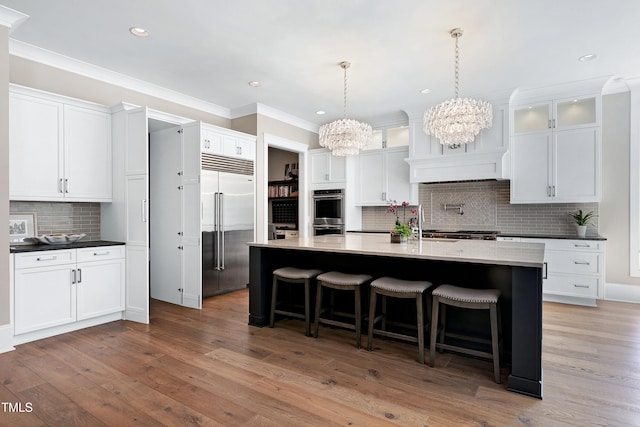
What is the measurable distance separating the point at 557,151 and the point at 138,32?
518 centimetres

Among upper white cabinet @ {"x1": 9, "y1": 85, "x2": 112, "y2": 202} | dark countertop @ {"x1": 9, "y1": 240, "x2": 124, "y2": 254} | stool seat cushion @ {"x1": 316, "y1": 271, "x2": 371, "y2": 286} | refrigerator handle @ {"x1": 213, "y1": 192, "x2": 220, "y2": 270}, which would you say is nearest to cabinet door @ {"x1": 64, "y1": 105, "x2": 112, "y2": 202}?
upper white cabinet @ {"x1": 9, "y1": 85, "x2": 112, "y2": 202}

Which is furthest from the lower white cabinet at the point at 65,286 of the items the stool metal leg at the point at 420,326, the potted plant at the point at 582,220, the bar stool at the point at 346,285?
the potted plant at the point at 582,220

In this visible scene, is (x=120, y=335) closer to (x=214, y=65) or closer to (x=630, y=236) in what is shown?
(x=214, y=65)

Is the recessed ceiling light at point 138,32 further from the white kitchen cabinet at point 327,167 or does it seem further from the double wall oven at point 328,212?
the double wall oven at point 328,212

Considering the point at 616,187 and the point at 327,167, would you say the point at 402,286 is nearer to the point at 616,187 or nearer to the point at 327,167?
the point at 616,187

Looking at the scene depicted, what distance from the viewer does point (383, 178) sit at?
20.4 ft

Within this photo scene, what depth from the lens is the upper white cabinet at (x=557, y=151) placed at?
457 centimetres

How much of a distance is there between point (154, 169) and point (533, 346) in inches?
189

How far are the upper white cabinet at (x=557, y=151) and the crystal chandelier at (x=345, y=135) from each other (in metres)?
2.38

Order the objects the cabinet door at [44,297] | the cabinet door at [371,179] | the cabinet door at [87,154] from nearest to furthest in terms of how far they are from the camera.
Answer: the cabinet door at [44,297] → the cabinet door at [87,154] → the cabinet door at [371,179]

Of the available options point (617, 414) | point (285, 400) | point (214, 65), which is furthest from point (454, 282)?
point (214, 65)

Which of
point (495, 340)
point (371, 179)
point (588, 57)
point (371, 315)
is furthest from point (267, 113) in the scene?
point (495, 340)

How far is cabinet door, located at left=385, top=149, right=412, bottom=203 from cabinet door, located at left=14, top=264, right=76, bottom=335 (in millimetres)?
4639

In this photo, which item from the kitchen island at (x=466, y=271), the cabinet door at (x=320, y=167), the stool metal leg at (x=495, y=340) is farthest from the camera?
the cabinet door at (x=320, y=167)
